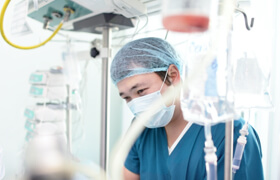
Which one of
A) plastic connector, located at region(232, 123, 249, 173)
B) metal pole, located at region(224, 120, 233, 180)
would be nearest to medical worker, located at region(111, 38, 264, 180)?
plastic connector, located at region(232, 123, 249, 173)

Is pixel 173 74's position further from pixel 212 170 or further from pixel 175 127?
pixel 212 170

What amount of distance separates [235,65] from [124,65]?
1.91ft

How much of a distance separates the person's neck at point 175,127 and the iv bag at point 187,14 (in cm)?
76

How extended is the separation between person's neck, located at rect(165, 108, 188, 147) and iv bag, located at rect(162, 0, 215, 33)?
0.76 metres

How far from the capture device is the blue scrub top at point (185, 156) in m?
0.84

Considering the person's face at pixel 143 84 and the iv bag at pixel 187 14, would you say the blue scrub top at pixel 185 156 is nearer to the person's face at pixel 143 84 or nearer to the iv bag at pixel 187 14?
the person's face at pixel 143 84

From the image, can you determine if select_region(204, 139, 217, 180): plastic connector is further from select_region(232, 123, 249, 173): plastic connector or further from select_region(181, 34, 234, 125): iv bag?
select_region(232, 123, 249, 173): plastic connector

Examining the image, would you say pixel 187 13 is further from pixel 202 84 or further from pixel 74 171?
pixel 74 171

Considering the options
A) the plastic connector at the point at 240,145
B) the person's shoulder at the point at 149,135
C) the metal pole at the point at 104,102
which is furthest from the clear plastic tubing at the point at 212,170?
the metal pole at the point at 104,102

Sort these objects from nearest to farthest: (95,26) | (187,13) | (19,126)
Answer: (187,13) → (95,26) → (19,126)

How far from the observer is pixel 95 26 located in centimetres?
119

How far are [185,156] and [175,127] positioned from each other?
165 mm

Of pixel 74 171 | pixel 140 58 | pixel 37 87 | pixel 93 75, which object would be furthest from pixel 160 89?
pixel 93 75

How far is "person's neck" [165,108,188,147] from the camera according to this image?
1055 mm
